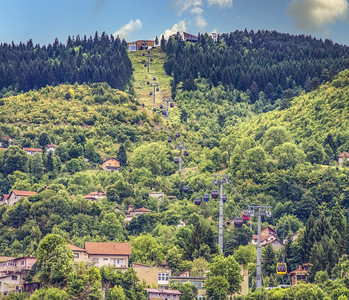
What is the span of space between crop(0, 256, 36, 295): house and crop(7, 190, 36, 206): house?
108 feet

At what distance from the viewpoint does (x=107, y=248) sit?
4680 inches

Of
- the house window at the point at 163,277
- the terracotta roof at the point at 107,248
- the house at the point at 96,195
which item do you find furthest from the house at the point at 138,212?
the house window at the point at 163,277

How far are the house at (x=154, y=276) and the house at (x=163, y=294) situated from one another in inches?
84.2

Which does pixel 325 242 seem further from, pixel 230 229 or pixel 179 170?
pixel 179 170

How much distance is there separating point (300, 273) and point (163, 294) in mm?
16469

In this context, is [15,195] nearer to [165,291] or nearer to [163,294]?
[165,291]

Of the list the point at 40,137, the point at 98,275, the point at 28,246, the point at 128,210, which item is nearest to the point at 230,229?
the point at 128,210

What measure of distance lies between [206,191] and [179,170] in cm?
1535

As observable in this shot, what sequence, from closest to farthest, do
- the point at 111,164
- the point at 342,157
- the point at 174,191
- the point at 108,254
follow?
the point at 108,254 < the point at 174,191 < the point at 342,157 < the point at 111,164

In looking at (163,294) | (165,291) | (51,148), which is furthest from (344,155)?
(163,294)

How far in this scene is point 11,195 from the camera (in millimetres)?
148375

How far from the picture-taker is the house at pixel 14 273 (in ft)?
353

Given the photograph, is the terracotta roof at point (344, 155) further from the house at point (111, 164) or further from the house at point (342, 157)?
the house at point (111, 164)

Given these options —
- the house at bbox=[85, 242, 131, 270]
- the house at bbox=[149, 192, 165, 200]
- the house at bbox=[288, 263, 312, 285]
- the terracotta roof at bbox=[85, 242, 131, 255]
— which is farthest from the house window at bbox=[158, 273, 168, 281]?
the house at bbox=[149, 192, 165, 200]
